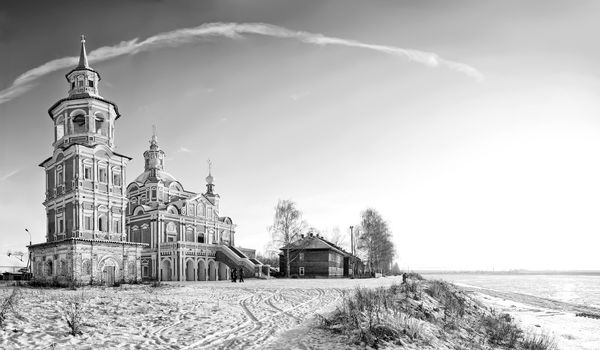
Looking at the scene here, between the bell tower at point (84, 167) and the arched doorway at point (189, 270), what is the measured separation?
50.1ft

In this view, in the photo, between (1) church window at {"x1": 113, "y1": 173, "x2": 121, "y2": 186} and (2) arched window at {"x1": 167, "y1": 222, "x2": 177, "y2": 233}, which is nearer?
(1) church window at {"x1": 113, "y1": 173, "x2": 121, "y2": 186}

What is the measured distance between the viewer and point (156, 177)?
2418 inches

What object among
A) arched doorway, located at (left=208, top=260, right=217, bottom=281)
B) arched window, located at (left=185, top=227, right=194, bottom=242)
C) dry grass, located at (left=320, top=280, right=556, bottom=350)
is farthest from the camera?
arched doorway, located at (left=208, top=260, right=217, bottom=281)

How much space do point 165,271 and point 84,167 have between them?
20.2 metres

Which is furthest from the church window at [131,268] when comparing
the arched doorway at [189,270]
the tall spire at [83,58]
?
the tall spire at [83,58]

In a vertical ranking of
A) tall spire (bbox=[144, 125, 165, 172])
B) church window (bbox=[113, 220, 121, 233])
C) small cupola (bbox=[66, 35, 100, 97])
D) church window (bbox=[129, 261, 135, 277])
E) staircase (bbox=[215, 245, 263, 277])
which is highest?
small cupola (bbox=[66, 35, 100, 97])

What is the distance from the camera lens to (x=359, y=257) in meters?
82.5

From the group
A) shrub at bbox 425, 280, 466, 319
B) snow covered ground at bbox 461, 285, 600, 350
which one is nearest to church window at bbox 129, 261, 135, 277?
shrub at bbox 425, 280, 466, 319

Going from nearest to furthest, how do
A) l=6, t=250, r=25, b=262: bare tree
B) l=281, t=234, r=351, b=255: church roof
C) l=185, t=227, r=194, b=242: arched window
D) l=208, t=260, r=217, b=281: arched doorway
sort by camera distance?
l=185, t=227, r=194, b=242: arched window → l=208, t=260, r=217, b=281: arched doorway → l=281, t=234, r=351, b=255: church roof → l=6, t=250, r=25, b=262: bare tree

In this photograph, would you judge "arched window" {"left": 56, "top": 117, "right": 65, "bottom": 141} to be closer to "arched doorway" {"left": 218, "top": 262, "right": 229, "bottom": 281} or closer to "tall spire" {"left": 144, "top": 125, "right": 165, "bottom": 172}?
"tall spire" {"left": 144, "top": 125, "right": 165, "bottom": 172}

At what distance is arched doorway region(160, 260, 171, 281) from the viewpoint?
5512 cm

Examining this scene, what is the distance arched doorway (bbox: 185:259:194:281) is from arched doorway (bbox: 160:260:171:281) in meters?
2.07

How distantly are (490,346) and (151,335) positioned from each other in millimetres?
10353

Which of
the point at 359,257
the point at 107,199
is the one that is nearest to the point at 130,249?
the point at 107,199
